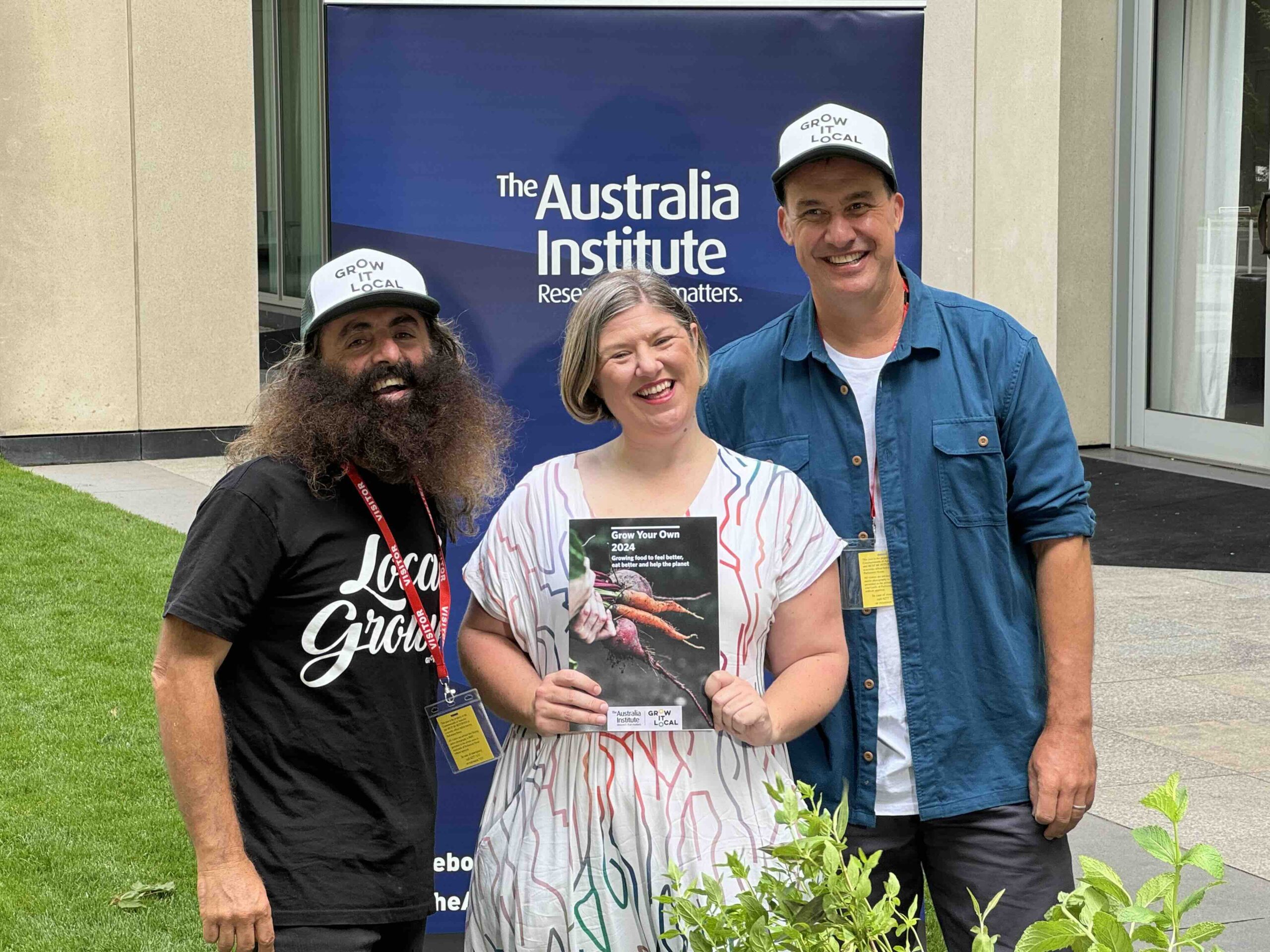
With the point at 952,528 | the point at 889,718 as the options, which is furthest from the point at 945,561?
the point at 889,718

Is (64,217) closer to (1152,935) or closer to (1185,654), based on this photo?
(1185,654)

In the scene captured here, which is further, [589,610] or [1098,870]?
[589,610]

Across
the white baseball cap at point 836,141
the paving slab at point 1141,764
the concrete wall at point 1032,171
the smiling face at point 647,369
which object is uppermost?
the concrete wall at point 1032,171

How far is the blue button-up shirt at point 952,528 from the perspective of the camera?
8.91 feet

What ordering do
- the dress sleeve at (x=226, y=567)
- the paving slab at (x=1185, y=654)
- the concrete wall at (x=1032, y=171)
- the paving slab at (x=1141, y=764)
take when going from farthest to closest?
the concrete wall at (x=1032, y=171) → the paving slab at (x=1185, y=654) → the paving slab at (x=1141, y=764) → the dress sleeve at (x=226, y=567)

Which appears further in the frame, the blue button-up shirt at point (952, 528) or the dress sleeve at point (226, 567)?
the blue button-up shirt at point (952, 528)

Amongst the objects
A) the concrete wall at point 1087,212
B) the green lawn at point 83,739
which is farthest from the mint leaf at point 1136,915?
the concrete wall at point 1087,212

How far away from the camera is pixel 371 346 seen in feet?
8.86

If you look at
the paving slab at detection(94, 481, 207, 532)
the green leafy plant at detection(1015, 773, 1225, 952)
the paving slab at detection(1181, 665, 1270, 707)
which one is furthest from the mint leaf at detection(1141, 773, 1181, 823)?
the paving slab at detection(94, 481, 207, 532)

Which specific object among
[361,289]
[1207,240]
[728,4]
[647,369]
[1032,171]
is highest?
[1032,171]

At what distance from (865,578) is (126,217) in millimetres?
10002

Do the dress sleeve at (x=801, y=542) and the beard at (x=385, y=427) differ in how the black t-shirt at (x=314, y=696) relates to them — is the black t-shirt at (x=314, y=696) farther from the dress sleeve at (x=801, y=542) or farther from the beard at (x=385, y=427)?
the dress sleeve at (x=801, y=542)

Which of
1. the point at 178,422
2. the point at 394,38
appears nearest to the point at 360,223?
the point at 394,38

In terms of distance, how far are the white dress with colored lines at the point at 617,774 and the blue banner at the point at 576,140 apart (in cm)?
117
